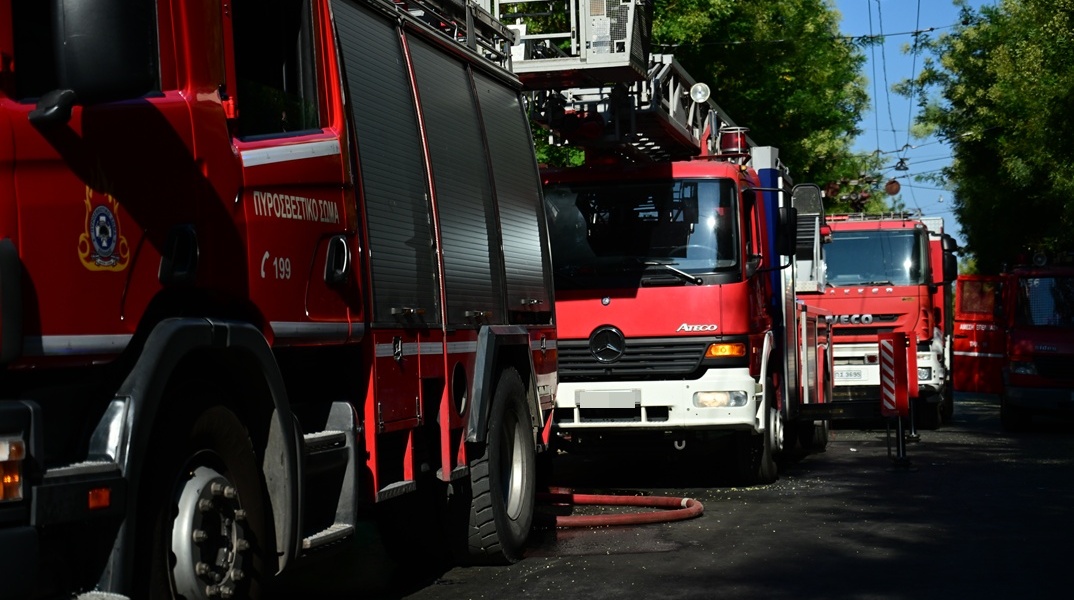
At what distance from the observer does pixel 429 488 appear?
8.38 metres

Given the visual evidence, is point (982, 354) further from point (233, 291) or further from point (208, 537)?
point (208, 537)

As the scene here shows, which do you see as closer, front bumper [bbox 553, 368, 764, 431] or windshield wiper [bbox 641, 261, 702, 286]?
front bumper [bbox 553, 368, 764, 431]

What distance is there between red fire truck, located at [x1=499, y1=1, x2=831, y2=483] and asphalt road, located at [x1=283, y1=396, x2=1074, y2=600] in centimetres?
79

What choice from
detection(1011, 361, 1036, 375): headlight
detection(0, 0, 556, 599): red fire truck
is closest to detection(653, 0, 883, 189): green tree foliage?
detection(1011, 361, 1036, 375): headlight

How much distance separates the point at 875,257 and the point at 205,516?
1766cm

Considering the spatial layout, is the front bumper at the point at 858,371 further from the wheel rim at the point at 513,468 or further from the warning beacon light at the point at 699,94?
the wheel rim at the point at 513,468

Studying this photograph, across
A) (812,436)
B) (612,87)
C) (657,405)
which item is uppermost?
(612,87)

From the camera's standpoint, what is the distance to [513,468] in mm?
9016

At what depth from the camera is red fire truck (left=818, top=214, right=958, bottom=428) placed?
69.5 feet

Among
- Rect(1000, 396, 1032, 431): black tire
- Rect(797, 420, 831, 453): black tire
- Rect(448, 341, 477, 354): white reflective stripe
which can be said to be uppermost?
Rect(448, 341, 477, 354): white reflective stripe

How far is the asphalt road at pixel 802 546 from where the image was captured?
304 inches

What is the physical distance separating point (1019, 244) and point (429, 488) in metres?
31.8

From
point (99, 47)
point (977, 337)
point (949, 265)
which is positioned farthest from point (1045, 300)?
point (99, 47)

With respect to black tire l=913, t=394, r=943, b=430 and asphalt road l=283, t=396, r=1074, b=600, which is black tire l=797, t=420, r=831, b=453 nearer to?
asphalt road l=283, t=396, r=1074, b=600
